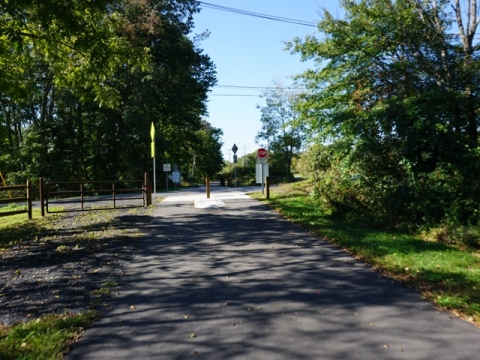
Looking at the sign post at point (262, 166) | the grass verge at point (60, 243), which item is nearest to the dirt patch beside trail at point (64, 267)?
the grass verge at point (60, 243)

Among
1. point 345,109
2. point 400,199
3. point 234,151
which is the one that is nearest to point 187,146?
point 234,151

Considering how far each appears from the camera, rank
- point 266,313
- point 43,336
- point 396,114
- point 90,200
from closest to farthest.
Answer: point 43,336 → point 266,313 → point 396,114 → point 90,200

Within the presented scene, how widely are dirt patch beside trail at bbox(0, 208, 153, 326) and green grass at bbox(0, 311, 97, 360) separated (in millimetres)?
327

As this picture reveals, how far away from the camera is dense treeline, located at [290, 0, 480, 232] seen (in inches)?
418

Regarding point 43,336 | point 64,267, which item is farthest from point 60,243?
point 43,336

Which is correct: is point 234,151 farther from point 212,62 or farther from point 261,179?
point 212,62

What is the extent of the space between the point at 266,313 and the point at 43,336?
237 cm

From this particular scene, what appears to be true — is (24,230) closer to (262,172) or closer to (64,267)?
(64,267)

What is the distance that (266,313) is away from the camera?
4.78 meters

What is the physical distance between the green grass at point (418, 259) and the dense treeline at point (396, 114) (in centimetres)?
121

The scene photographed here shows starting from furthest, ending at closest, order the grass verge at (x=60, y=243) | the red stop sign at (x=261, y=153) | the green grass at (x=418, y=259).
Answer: the red stop sign at (x=261, y=153), the green grass at (x=418, y=259), the grass verge at (x=60, y=243)

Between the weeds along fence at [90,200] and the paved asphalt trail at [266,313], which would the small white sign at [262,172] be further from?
the paved asphalt trail at [266,313]

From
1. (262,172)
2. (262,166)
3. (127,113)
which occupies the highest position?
(127,113)

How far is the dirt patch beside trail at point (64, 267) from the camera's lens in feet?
17.4
